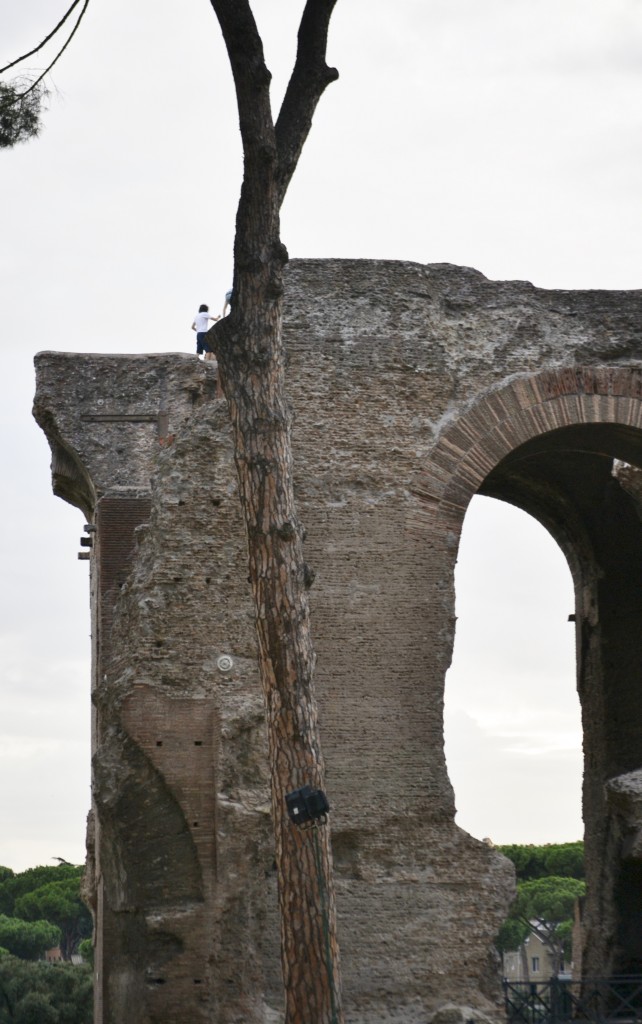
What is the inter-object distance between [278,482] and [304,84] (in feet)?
7.01

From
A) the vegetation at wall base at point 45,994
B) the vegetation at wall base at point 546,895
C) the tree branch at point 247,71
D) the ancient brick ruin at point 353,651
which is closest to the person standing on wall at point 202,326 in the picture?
the ancient brick ruin at point 353,651

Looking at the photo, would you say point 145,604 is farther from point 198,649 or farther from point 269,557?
point 269,557

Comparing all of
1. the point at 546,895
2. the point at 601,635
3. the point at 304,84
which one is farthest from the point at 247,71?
the point at 546,895

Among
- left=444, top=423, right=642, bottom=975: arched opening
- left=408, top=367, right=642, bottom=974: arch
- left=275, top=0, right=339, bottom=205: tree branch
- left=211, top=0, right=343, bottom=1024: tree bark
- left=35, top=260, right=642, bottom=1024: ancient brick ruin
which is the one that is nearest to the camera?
left=211, top=0, right=343, bottom=1024: tree bark

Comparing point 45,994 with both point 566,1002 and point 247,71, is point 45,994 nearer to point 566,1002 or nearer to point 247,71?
point 566,1002

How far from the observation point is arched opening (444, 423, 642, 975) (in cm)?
1192

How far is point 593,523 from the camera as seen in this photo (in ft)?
41.8

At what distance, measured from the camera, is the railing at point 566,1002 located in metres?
9.44

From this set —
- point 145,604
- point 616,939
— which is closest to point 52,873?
point 616,939

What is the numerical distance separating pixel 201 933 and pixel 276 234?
3486 mm

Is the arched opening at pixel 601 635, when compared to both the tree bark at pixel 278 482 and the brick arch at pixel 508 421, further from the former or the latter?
the tree bark at pixel 278 482

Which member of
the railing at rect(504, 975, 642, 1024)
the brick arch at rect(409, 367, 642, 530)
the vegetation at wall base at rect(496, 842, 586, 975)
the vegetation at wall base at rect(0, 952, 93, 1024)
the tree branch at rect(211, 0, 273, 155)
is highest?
the tree branch at rect(211, 0, 273, 155)

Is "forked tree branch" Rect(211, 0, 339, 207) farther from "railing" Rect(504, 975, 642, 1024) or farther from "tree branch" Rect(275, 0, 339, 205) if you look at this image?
"railing" Rect(504, 975, 642, 1024)

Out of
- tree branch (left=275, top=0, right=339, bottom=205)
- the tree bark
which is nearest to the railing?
the tree bark
